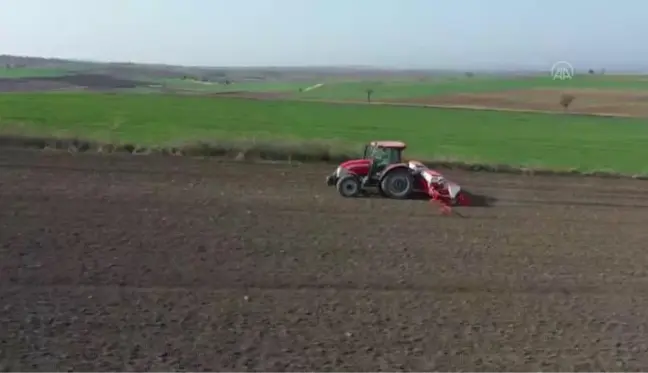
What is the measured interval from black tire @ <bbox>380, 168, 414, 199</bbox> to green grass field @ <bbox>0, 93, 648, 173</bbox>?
9.65m

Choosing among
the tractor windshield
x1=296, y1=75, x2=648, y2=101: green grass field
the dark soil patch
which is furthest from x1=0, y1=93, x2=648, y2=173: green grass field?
x1=296, y1=75, x2=648, y2=101: green grass field

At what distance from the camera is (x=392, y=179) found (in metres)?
19.1

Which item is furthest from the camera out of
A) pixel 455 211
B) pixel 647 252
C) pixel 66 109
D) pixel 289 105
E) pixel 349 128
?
pixel 289 105

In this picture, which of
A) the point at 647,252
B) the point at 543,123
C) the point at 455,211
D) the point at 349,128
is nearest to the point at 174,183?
the point at 455,211

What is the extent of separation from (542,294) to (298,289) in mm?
3550

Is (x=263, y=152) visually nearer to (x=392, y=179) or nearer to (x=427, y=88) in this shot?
(x=392, y=179)

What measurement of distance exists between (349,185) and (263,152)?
26.8ft

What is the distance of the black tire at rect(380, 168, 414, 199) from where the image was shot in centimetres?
1912

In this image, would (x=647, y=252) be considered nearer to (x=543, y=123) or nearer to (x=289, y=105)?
(x=543, y=123)

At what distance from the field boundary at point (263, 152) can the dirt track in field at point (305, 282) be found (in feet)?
21.7

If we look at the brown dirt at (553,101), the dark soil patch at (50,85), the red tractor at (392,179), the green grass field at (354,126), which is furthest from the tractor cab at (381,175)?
the dark soil patch at (50,85)

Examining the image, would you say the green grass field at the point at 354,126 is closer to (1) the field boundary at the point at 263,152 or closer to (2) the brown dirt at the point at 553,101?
(1) the field boundary at the point at 263,152

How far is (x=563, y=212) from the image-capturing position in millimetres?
18922

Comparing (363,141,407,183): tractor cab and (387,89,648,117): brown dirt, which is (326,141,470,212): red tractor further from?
(387,89,648,117): brown dirt
